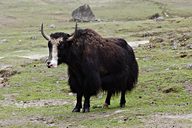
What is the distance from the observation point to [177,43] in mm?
30047

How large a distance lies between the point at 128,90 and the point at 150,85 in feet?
9.21

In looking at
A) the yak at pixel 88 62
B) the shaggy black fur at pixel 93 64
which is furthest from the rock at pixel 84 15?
the yak at pixel 88 62

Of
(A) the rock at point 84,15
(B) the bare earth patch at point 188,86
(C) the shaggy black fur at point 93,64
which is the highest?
(C) the shaggy black fur at point 93,64

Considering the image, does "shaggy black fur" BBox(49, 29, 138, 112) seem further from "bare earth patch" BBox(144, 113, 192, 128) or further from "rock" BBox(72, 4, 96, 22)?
"rock" BBox(72, 4, 96, 22)

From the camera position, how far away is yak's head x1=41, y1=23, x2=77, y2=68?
46.9 feet

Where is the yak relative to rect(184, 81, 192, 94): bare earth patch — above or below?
above

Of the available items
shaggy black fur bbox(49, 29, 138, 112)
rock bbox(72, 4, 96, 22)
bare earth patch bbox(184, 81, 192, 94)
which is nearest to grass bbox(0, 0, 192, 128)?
bare earth patch bbox(184, 81, 192, 94)

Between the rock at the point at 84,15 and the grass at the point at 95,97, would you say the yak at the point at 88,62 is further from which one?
the rock at the point at 84,15

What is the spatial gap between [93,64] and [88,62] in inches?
6.6

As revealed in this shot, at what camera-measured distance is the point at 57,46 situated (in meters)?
14.5

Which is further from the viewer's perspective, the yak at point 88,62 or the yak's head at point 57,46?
the yak at point 88,62

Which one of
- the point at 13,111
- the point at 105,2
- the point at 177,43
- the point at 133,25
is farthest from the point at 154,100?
the point at 105,2

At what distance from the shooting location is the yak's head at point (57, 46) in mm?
14302

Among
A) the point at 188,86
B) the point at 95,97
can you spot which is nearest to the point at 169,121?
the point at 95,97
